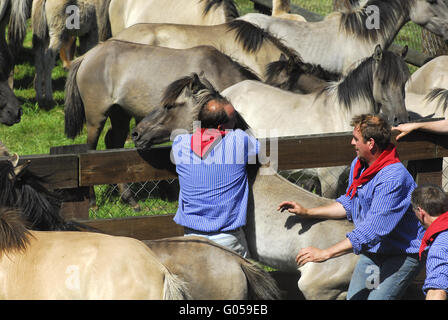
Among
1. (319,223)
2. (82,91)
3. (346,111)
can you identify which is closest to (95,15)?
(82,91)

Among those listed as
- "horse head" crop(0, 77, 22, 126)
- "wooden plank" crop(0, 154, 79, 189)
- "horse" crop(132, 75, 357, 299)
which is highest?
"wooden plank" crop(0, 154, 79, 189)

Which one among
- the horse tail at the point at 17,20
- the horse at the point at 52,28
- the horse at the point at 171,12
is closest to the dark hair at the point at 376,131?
the horse at the point at 171,12

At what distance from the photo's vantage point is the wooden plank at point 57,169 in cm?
464

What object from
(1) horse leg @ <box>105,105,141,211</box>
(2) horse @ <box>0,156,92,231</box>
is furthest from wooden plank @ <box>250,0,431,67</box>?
(2) horse @ <box>0,156,92,231</box>

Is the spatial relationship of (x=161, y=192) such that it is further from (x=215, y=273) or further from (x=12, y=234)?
(x=12, y=234)

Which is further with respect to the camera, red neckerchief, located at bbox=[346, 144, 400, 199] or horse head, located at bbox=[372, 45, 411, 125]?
horse head, located at bbox=[372, 45, 411, 125]

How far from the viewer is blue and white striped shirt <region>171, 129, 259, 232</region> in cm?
444

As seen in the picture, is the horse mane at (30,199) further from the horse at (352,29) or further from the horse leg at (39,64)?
the horse leg at (39,64)

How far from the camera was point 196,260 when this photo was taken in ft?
12.8

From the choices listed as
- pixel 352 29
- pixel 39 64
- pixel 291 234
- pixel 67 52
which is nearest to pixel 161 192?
pixel 291 234

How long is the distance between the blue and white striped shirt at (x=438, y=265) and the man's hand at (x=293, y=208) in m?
0.98

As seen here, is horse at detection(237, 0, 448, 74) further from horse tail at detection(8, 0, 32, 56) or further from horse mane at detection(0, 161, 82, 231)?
horse mane at detection(0, 161, 82, 231)

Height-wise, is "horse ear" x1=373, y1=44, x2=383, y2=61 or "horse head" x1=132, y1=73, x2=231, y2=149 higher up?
"horse ear" x1=373, y1=44, x2=383, y2=61

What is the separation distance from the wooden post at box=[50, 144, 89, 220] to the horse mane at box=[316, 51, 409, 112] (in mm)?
2649
